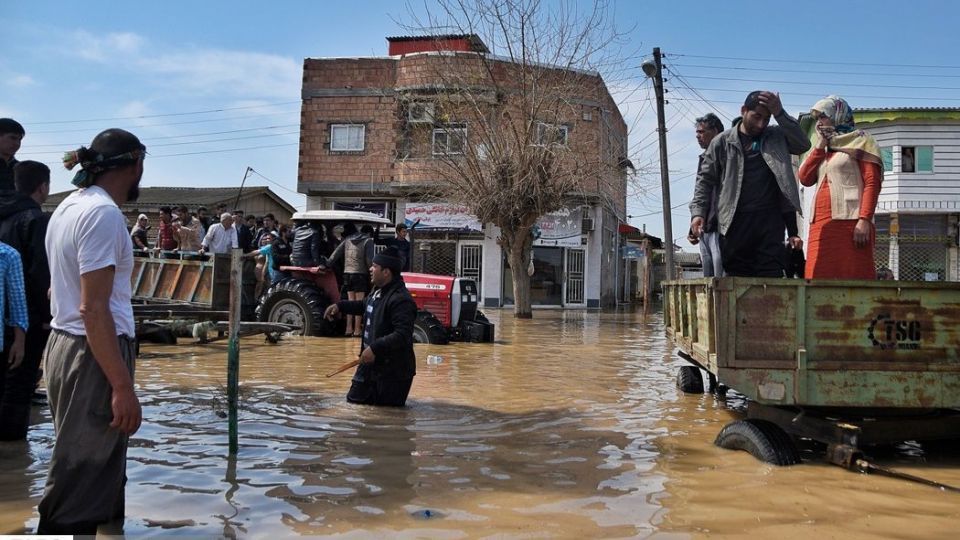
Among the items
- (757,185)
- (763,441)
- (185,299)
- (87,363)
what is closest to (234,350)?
(87,363)

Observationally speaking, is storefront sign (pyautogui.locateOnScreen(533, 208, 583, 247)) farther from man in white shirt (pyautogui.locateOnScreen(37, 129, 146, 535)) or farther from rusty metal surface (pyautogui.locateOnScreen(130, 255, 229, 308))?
man in white shirt (pyautogui.locateOnScreen(37, 129, 146, 535))

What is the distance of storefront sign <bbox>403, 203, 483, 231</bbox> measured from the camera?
2803 cm

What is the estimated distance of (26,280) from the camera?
5176mm

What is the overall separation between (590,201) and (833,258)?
72.9 ft

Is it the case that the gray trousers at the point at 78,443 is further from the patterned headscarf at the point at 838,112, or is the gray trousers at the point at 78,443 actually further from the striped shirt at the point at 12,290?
the patterned headscarf at the point at 838,112

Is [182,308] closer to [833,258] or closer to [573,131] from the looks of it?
[833,258]

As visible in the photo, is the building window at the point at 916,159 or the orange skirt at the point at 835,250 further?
the building window at the point at 916,159

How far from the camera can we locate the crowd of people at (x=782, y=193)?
558cm

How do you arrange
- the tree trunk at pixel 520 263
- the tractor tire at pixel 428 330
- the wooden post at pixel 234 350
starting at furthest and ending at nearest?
the tree trunk at pixel 520 263 < the tractor tire at pixel 428 330 < the wooden post at pixel 234 350

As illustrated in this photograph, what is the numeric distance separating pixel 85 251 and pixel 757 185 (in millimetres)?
4783

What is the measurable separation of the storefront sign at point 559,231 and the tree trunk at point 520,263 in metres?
6.91

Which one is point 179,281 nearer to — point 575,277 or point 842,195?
point 842,195

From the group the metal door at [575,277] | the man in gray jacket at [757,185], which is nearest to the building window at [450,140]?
the metal door at [575,277]

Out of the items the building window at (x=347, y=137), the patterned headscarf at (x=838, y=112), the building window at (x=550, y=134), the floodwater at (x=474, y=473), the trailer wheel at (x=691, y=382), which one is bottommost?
the floodwater at (x=474, y=473)
